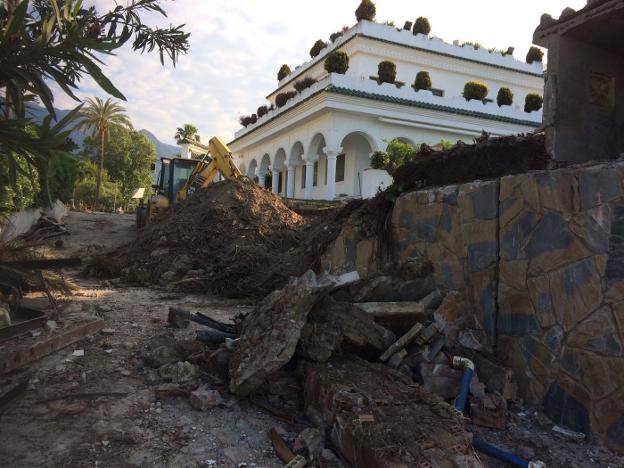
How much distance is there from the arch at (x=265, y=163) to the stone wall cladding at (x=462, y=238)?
22297 mm

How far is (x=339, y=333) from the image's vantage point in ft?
13.2

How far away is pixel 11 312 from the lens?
5480mm

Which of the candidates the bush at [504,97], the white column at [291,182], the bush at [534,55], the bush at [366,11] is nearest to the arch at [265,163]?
the white column at [291,182]

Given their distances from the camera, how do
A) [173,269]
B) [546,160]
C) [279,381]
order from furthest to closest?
[173,269], [546,160], [279,381]

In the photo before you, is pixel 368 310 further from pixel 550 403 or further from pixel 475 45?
pixel 475 45

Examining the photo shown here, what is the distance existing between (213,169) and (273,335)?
11.6 meters

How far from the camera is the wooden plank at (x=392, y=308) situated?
15.0ft

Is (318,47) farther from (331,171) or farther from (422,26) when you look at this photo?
(331,171)

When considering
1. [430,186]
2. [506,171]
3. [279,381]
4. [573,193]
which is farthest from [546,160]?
[279,381]

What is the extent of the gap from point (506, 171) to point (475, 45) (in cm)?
2347

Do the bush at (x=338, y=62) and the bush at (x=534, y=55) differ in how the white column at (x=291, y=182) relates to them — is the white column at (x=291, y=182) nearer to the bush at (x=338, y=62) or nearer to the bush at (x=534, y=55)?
the bush at (x=338, y=62)

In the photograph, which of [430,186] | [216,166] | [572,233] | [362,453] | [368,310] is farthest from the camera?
[216,166]

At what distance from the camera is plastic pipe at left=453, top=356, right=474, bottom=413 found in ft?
12.4

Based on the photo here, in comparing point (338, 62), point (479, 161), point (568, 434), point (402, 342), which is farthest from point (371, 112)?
point (568, 434)
